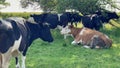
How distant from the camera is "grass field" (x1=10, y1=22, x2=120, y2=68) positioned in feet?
33.3

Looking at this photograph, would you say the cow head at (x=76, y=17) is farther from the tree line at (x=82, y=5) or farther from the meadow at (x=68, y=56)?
the meadow at (x=68, y=56)

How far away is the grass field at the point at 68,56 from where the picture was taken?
33.3 ft

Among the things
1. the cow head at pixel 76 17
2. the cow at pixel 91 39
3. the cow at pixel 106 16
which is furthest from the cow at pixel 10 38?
the cow at pixel 106 16

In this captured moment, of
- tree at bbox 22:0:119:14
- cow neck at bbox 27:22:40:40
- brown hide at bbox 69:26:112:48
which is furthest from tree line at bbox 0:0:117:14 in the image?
cow neck at bbox 27:22:40:40

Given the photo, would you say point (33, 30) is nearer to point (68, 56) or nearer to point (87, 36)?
point (68, 56)

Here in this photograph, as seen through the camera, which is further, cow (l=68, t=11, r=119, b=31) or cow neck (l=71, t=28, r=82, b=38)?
cow (l=68, t=11, r=119, b=31)

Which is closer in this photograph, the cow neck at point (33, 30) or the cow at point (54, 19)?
the cow neck at point (33, 30)

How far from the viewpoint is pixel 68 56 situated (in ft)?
37.8

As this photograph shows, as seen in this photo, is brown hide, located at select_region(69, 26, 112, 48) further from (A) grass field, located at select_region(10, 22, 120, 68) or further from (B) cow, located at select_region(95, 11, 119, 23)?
(B) cow, located at select_region(95, 11, 119, 23)

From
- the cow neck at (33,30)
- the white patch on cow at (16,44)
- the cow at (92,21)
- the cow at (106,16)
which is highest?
the white patch on cow at (16,44)

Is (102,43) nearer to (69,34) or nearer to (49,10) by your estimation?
(69,34)

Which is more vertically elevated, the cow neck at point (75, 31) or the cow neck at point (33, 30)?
the cow neck at point (33, 30)

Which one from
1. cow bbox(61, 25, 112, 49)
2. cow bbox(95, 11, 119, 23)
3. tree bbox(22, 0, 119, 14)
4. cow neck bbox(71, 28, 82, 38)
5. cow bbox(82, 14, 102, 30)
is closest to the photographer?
cow bbox(61, 25, 112, 49)

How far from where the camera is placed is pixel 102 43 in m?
13.1
